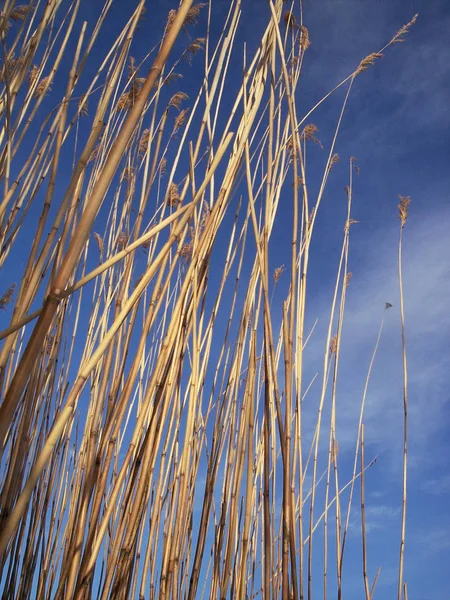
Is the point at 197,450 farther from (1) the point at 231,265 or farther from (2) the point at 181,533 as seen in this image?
(1) the point at 231,265

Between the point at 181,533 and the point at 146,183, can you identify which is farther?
the point at 146,183

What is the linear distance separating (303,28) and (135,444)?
3.18 ft

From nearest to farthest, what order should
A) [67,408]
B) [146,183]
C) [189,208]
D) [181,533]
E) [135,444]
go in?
[67,408] < [189,208] < [135,444] < [181,533] < [146,183]

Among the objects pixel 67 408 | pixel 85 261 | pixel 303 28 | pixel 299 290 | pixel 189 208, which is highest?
pixel 303 28

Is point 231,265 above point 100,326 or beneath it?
above

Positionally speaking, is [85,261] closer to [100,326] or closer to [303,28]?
[100,326]

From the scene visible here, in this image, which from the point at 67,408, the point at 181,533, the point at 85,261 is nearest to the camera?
the point at 67,408

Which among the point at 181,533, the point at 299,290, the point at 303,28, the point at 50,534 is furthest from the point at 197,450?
the point at 303,28

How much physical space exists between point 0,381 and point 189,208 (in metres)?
0.58

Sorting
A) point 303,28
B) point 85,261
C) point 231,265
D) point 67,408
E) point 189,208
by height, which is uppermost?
point 303,28

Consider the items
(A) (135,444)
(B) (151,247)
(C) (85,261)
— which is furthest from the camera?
(C) (85,261)

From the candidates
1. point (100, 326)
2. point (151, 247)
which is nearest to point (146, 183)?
point (151, 247)

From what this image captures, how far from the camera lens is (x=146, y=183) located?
1.11 meters

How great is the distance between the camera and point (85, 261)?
1456 millimetres
